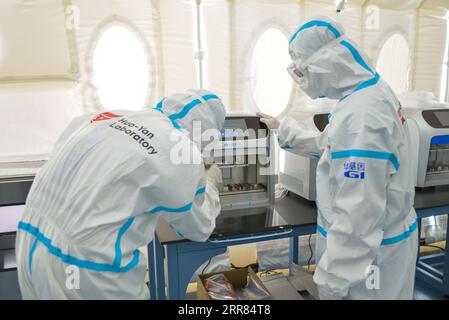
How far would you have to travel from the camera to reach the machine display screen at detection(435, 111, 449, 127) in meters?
1.97

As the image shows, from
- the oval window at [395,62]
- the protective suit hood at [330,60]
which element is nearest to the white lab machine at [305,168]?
the protective suit hood at [330,60]

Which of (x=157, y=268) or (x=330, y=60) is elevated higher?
(x=330, y=60)

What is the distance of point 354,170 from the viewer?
1.10 metres

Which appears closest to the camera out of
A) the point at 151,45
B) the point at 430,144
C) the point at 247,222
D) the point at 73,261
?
the point at 73,261

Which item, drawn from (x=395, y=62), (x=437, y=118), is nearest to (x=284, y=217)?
(x=437, y=118)

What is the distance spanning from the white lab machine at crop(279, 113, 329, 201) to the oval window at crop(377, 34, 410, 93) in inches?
50.5

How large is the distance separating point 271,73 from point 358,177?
1.58m

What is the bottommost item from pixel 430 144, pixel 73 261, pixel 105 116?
pixel 73 261

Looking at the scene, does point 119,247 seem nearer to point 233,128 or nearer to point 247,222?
point 247,222

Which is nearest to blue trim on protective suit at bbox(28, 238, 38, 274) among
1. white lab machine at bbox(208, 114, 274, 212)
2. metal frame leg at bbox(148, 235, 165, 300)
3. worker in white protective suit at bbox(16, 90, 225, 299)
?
worker in white protective suit at bbox(16, 90, 225, 299)

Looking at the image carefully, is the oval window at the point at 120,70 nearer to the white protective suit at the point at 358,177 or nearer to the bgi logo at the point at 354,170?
the white protective suit at the point at 358,177

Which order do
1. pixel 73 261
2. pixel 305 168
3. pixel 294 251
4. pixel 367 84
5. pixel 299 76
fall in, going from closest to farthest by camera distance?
pixel 73 261
pixel 367 84
pixel 299 76
pixel 305 168
pixel 294 251

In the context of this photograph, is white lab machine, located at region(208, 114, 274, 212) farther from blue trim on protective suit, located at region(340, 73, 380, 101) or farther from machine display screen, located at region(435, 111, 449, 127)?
machine display screen, located at region(435, 111, 449, 127)
